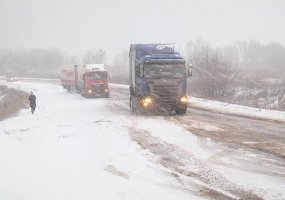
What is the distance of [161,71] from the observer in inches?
994

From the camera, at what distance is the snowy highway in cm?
1059

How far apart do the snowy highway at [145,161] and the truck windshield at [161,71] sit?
3.87 metres

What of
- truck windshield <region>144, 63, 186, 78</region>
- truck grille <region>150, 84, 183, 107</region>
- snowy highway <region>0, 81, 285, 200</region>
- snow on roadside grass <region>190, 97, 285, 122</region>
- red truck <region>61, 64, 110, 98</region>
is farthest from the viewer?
red truck <region>61, 64, 110, 98</region>

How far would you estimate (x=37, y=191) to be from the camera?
10953 millimetres

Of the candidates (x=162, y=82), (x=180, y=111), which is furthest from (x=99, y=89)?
(x=162, y=82)

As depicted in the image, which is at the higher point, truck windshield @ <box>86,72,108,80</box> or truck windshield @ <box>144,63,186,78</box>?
truck windshield @ <box>144,63,186,78</box>

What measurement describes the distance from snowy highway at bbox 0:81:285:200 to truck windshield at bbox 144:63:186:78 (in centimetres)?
387

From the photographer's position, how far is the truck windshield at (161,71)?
993 inches

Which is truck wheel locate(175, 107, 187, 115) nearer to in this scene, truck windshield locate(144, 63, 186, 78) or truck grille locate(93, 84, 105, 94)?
truck windshield locate(144, 63, 186, 78)

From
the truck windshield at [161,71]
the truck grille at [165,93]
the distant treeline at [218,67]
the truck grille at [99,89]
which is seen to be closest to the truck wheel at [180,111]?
the truck grille at [165,93]

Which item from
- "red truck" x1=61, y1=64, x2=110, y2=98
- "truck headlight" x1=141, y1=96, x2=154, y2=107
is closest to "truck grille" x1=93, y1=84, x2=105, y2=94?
"red truck" x1=61, y1=64, x2=110, y2=98

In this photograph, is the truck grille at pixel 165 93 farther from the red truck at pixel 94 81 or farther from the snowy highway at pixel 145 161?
the red truck at pixel 94 81

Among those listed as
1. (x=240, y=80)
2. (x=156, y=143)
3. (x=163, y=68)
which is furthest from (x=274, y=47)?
(x=156, y=143)

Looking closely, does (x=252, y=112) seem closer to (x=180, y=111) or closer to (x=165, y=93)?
(x=180, y=111)
